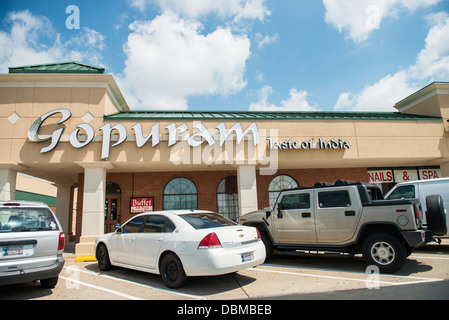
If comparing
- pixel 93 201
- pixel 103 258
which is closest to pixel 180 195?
pixel 93 201

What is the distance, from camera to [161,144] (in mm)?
12578

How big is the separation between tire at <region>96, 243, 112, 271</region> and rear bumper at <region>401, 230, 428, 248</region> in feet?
A: 23.2

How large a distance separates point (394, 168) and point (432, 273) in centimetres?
1158

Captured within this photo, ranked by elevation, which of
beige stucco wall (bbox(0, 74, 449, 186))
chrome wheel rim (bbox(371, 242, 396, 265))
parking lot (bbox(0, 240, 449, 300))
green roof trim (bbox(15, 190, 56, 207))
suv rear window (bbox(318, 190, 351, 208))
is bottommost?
parking lot (bbox(0, 240, 449, 300))

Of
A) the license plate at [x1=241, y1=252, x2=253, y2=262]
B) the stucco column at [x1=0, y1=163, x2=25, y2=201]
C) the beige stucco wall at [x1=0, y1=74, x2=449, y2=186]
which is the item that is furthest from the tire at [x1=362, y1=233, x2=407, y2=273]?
the stucco column at [x1=0, y1=163, x2=25, y2=201]

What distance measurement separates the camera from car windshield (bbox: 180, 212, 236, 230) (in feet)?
19.5

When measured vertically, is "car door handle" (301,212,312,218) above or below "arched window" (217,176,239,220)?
below

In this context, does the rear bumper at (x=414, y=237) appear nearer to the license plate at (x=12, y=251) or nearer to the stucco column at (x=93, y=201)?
the license plate at (x=12, y=251)

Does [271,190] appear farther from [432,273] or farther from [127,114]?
[432,273]

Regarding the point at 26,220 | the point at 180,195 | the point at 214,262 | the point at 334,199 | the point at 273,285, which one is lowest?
the point at 273,285

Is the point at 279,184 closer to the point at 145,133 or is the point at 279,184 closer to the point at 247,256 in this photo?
the point at 145,133

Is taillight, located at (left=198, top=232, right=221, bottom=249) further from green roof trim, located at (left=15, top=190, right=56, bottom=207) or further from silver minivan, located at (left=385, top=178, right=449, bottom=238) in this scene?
green roof trim, located at (left=15, top=190, right=56, bottom=207)

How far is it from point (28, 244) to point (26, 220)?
546 millimetres

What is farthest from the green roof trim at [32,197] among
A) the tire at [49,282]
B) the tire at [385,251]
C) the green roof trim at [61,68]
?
the tire at [385,251]
